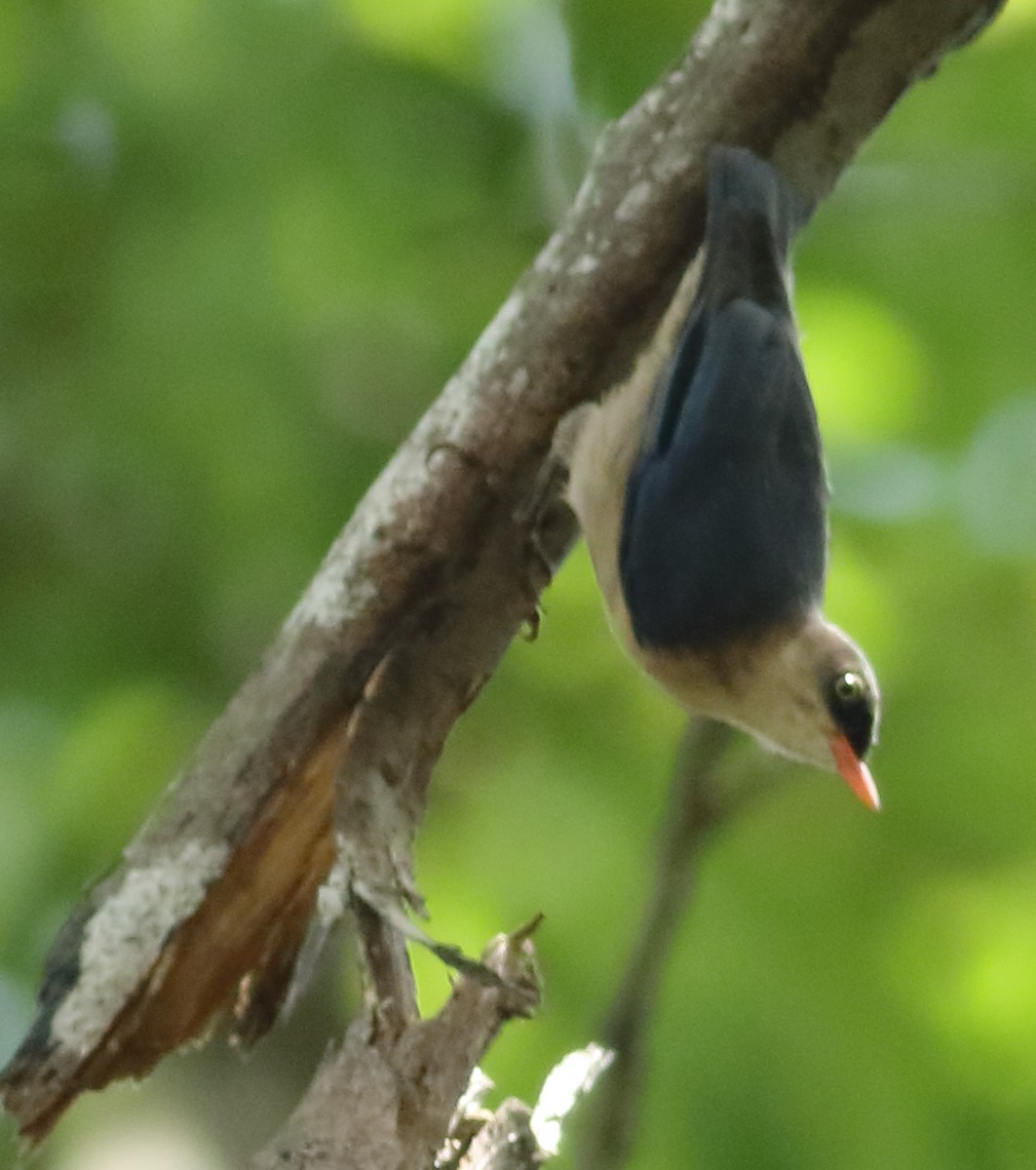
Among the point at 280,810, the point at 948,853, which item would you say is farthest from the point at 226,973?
the point at 948,853

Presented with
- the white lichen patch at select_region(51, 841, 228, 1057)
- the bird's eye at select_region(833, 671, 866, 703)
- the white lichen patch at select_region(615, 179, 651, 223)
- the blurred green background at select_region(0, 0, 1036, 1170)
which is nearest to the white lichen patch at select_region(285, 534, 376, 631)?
the white lichen patch at select_region(51, 841, 228, 1057)

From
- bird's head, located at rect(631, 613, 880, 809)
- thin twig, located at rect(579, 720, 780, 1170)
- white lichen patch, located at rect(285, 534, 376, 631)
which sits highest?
bird's head, located at rect(631, 613, 880, 809)

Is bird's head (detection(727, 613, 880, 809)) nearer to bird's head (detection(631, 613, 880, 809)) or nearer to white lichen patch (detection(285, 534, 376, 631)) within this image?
bird's head (detection(631, 613, 880, 809))

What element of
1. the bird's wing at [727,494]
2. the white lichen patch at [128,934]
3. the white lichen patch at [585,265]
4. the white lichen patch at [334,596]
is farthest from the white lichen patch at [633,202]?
the white lichen patch at [128,934]

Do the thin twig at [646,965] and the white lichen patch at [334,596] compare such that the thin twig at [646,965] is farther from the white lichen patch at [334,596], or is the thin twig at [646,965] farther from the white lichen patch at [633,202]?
the white lichen patch at [633,202]

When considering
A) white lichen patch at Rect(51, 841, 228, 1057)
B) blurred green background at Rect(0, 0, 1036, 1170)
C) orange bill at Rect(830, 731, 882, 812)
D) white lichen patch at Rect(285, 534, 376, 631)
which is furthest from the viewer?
blurred green background at Rect(0, 0, 1036, 1170)

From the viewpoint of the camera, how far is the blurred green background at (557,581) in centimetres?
258

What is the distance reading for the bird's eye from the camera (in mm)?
2447

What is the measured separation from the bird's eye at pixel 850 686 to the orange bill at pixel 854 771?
0.06m

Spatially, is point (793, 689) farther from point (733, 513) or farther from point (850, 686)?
point (733, 513)

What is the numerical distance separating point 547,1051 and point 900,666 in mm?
858

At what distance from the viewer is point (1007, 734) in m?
2.54

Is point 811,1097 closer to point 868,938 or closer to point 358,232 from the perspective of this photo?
point 868,938

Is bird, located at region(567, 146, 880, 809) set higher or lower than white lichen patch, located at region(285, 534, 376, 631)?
higher
